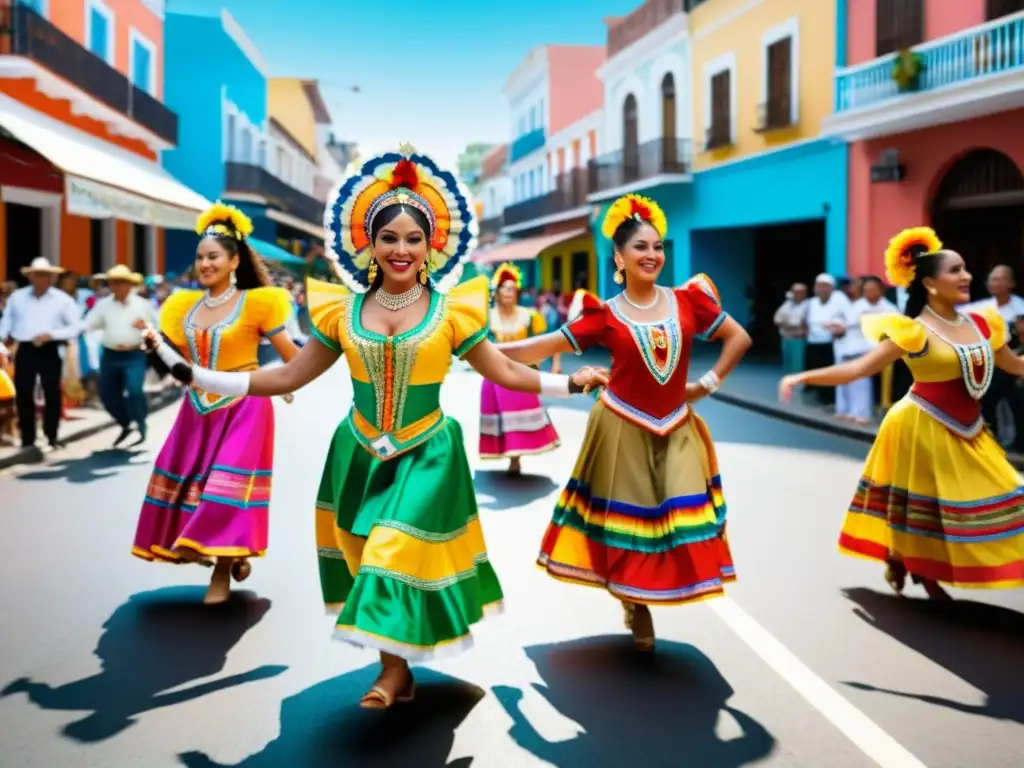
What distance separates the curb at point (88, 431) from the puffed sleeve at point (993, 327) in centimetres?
885

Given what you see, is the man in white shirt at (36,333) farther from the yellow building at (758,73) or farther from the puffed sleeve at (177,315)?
the yellow building at (758,73)

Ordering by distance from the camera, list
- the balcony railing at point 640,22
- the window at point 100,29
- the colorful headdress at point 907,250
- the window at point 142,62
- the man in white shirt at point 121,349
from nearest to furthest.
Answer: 1. the colorful headdress at point 907,250
2. the man in white shirt at point 121,349
3. the window at point 100,29
4. the window at point 142,62
5. the balcony railing at point 640,22

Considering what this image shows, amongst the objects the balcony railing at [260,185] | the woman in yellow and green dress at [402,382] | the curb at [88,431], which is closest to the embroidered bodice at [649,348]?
the woman in yellow and green dress at [402,382]

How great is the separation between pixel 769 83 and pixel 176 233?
18.3 m

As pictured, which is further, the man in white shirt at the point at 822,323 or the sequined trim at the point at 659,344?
the man in white shirt at the point at 822,323

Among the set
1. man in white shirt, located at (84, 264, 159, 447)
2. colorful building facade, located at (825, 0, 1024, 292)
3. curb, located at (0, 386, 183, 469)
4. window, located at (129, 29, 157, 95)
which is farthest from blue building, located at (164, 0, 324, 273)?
man in white shirt, located at (84, 264, 159, 447)

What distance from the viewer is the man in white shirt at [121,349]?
12602mm

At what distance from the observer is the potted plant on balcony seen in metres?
17.9

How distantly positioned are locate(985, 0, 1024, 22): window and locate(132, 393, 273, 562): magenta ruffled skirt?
13906mm

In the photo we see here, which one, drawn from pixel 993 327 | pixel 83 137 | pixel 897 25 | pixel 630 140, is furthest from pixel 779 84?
pixel 993 327

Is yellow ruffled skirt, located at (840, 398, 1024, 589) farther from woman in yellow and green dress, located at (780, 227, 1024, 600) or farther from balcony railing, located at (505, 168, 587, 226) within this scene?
balcony railing, located at (505, 168, 587, 226)

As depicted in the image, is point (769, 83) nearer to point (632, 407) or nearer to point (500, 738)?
point (632, 407)

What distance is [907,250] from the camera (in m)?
6.54

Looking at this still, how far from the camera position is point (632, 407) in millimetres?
5617
